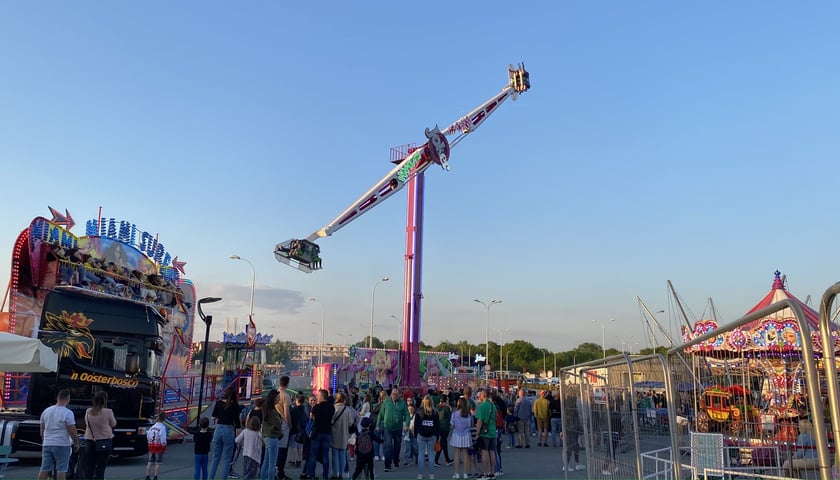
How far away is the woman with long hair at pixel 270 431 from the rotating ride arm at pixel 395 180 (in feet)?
82.3

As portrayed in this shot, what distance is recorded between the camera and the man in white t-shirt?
27.9 ft

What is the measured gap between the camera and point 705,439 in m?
7.35

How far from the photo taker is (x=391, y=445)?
13.6 metres

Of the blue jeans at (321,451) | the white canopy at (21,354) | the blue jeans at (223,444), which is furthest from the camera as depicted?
the blue jeans at (321,451)

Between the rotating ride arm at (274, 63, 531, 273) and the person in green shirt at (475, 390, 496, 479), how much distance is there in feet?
80.2

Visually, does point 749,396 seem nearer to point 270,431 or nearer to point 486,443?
point 486,443

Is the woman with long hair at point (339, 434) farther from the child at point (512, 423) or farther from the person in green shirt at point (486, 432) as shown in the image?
the child at point (512, 423)

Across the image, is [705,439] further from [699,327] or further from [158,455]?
[699,327]

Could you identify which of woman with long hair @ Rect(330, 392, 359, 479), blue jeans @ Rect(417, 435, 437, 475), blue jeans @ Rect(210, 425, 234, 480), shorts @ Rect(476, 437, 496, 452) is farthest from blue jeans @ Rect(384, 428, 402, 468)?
blue jeans @ Rect(210, 425, 234, 480)

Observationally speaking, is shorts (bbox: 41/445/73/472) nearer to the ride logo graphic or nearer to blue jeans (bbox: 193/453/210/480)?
blue jeans (bbox: 193/453/210/480)

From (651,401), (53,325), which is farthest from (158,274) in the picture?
(651,401)

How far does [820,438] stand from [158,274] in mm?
22190

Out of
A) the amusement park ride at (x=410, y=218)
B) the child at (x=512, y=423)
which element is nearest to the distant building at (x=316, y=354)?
the amusement park ride at (x=410, y=218)

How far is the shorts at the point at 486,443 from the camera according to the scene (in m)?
12.0
